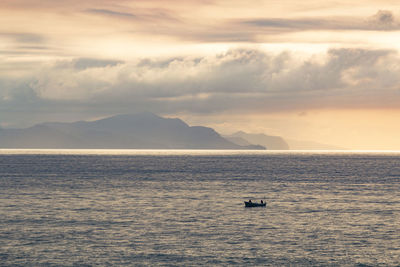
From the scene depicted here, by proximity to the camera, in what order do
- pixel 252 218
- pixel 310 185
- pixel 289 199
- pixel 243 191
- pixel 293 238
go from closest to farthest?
pixel 293 238, pixel 252 218, pixel 289 199, pixel 243 191, pixel 310 185

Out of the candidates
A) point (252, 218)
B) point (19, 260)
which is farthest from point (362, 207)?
point (19, 260)

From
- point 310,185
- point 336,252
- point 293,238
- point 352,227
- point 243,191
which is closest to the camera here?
point 336,252

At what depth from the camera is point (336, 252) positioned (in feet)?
225

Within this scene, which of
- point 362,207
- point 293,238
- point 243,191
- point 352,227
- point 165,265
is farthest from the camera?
point 243,191

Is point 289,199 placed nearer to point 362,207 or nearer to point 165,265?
point 362,207

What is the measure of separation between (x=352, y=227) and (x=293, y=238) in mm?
14485

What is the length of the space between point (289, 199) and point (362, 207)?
64.4ft

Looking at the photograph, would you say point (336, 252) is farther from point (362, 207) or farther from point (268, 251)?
point (362, 207)

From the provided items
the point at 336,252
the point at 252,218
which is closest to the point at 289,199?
the point at 252,218

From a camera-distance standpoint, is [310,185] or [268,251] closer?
[268,251]

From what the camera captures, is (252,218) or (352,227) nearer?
(352,227)

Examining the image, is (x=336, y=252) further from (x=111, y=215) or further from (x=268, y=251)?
(x=111, y=215)

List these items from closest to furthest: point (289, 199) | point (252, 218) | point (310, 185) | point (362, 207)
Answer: point (252, 218) → point (362, 207) → point (289, 199) → point (310, 185)

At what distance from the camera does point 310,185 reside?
169000mm
